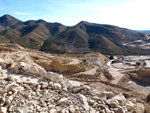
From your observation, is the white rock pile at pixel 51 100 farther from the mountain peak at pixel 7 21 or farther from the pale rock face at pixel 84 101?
Result: the mountain peak at pixel 7 21

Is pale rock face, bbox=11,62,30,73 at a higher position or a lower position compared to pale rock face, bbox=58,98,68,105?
higher

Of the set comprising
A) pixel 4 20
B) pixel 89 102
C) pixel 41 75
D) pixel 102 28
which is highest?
pixel 4 20


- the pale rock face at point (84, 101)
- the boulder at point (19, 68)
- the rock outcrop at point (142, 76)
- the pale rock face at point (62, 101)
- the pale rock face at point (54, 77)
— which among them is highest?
the boulder at point (19, 68)

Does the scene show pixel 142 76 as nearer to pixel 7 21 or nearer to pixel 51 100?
pixel 51 100

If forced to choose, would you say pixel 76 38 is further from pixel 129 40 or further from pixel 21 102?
pixel 21 102

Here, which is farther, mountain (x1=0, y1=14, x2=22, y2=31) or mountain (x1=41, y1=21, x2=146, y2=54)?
mountain (x1=0, y1=14, x2=22, y2=31)

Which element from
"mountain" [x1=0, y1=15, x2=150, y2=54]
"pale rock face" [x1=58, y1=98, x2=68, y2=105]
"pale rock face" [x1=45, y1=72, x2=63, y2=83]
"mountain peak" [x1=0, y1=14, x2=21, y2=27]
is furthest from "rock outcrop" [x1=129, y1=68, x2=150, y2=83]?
"mountain peak" [x1=0, y1=14, x2=21, y2=27]

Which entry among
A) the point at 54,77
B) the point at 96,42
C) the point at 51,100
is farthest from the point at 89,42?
the point at 51,100

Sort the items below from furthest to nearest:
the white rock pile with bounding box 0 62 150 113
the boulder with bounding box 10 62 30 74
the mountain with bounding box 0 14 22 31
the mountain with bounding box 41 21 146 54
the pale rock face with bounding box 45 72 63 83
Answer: the mountain with bounding box 0 14 22 31
the mountain with bounding box 41 21 146 54
the boulder with bounding box 10 62 30 74
the pale rock face with bounding box 45 72 63 83
the white rock pile with bounding box 0 62 150 113

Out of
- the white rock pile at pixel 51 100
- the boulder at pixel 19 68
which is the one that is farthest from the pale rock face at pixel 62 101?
the boulder at pixel 19 68

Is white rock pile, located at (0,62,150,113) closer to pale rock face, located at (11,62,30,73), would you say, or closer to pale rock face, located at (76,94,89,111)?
pale rock face, located at (76,94,89,111)

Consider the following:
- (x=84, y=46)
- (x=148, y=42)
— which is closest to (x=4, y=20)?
(x=84, y=46)
